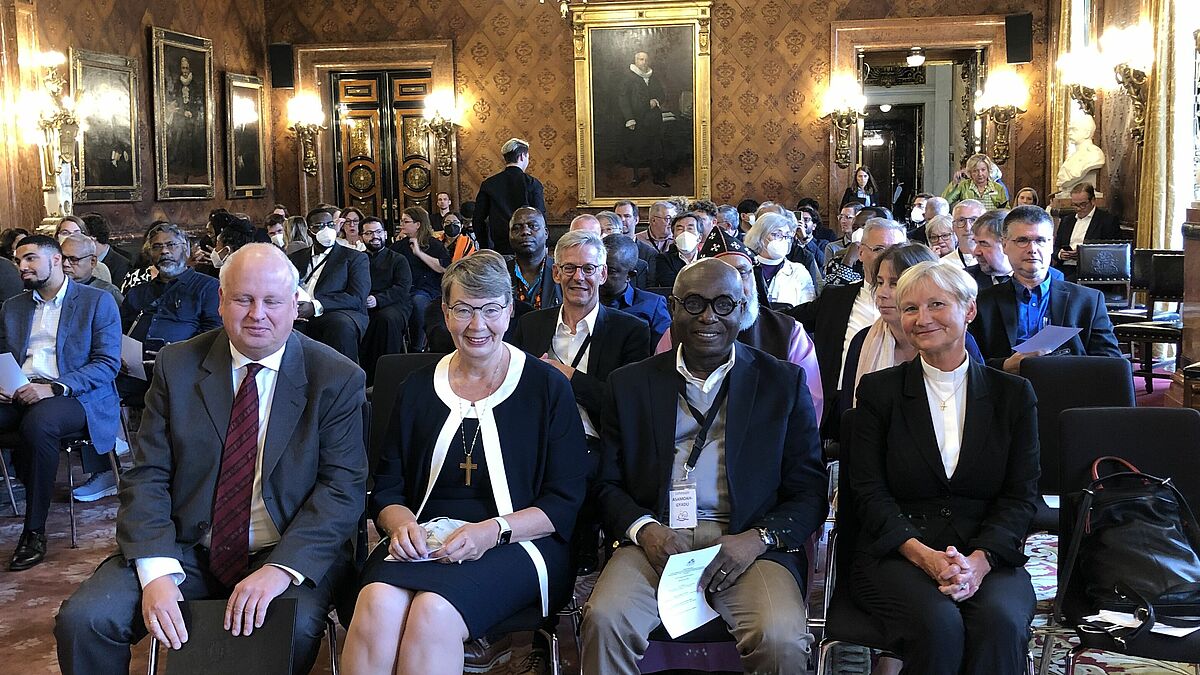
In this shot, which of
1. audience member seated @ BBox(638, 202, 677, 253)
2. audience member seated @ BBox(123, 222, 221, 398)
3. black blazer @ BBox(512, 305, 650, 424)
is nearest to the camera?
black blazer @ BBox(512, 305, 650, 424)

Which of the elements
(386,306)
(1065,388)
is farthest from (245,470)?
(386,306)

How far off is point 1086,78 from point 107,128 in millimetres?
10243

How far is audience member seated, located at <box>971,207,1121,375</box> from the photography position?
4711mm

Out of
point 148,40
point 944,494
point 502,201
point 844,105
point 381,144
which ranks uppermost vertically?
point 148,40

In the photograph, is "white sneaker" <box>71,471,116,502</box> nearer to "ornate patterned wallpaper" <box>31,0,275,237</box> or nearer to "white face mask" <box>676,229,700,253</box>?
"white face mask" <box>676,229,700,253</box>

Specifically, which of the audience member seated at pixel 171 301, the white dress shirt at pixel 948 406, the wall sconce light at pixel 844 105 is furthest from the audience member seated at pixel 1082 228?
the white dress shirt at pixel 948 406

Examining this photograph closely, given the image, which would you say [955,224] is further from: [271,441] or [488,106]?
[488,106]

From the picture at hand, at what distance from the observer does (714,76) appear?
14742 millimetres

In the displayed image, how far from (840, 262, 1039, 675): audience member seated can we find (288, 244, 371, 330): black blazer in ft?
17.6

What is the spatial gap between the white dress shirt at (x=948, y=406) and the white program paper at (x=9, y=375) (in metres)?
4.15

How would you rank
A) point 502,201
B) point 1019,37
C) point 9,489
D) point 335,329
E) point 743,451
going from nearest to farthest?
point 743,451, point 9,489, point 335,329, point 502,201, point 1019,37

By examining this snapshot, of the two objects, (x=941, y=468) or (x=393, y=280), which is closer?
(x=941, y=468)

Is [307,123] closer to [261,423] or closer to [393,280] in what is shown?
[393,280]

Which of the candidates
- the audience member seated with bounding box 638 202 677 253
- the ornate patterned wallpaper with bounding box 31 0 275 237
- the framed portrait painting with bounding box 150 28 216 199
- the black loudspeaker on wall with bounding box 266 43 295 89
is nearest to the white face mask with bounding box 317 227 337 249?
the audience member seated with bounding box 638 202 677 253
